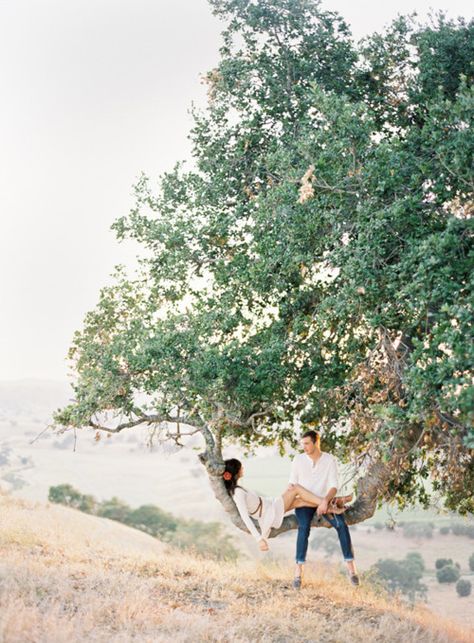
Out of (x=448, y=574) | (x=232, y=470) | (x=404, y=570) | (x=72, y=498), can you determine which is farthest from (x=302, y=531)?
(x=72, y=498)

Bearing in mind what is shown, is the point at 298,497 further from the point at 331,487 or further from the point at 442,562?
the point at 442,562

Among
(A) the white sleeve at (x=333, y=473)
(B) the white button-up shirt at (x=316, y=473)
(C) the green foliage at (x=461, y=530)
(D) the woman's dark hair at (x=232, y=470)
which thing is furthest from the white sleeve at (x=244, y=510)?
(C) the green foliage at (x=461, y=530)

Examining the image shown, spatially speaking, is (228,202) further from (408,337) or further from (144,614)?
(144,614)

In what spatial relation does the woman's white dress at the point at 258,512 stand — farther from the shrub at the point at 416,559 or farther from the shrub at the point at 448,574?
the shrub at the point at 416,559

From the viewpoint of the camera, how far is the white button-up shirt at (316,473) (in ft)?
38.0

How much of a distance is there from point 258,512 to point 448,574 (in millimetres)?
13254

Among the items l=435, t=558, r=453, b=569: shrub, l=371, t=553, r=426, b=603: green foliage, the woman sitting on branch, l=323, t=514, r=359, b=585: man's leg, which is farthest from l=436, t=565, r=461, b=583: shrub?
l=323, t=514, r=359, b=585: man's leg

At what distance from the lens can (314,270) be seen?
12109mm

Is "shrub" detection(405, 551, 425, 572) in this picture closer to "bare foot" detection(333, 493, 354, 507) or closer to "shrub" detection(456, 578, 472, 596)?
"shrub" detection(456, 578, 472, 596)

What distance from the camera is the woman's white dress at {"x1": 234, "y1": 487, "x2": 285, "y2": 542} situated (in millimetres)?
12047

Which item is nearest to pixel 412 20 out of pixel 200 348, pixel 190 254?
pixel 190 254

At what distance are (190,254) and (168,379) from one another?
8.23 ft

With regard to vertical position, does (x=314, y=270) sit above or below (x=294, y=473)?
above

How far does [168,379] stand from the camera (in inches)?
457
